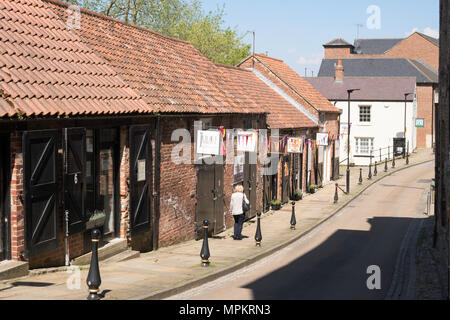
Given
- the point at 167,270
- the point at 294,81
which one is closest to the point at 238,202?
the point at 167,270

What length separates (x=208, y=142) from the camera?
18.3 metres

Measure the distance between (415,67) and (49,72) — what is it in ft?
222

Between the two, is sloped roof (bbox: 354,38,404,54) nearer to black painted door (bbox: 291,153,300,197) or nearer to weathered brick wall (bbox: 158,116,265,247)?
black painted door (bbox: 291,153,300,197)

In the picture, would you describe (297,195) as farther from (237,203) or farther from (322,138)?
(237,203)

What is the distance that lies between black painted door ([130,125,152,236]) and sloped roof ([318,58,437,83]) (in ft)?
198

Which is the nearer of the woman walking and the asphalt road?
the asphalt road

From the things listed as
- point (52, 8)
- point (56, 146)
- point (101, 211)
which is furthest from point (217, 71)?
point (56, 146)

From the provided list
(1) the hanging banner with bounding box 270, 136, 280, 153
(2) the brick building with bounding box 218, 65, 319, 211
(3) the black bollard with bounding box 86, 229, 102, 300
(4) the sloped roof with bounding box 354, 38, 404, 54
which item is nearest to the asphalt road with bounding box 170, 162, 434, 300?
(3) the black bollard with bounding box 86, 229, 102, 300

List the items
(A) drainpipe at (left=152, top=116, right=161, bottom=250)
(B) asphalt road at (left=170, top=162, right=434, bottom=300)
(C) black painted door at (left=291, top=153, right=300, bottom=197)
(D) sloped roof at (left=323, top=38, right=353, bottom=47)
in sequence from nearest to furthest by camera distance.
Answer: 1. (B) asphalt road at (left=170, top=162, right=434, bottom=300)
2. (A) drainpipe at (left=152, top=116, right=161, bottom=250)
3. (C) black painted door at (left=291, top=153, right=300, bottom=197)
4. (D) sloped roof at (left=323, top=38, right=353, bottom=47)

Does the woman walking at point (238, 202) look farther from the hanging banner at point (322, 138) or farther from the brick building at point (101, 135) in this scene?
the hanging banner at point (322, 138)

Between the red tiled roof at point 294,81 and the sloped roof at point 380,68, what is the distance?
33.0m

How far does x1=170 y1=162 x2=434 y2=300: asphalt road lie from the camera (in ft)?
40.6

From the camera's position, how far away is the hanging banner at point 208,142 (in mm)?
18156

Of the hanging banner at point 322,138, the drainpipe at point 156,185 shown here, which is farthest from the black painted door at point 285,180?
the drainpipe at point 156,185
